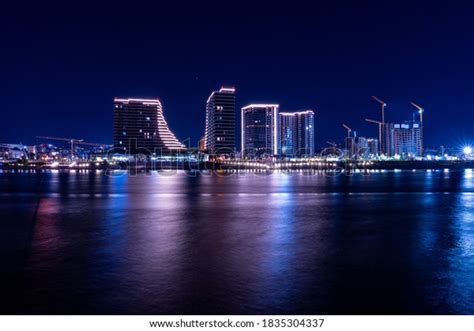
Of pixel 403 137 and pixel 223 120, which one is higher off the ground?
pixel 223 120

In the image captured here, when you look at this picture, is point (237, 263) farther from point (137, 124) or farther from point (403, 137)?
point (403, 137)

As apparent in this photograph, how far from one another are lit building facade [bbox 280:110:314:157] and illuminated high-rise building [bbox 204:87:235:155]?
47811 millimetres

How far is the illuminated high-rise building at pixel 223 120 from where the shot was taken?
144m

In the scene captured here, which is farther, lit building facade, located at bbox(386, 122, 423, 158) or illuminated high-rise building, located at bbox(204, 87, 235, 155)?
lit building facade, located at bbox(386, 122, 423, 158)

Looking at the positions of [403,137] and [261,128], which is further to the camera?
[403,137]

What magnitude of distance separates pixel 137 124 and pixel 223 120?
27790 millimetres

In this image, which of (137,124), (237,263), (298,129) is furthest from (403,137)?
(237,263)

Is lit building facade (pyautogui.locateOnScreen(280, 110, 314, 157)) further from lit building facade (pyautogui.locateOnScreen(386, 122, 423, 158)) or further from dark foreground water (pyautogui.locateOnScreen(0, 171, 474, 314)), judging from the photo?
dark foreground water (pyautogui.locateOnScreen(0, 171, 474, 314))

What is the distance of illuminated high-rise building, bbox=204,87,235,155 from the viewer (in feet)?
472

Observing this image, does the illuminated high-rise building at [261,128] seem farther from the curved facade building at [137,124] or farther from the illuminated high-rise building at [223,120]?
the curved facade building at [137,124]

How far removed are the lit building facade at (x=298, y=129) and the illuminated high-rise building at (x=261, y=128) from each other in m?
18.0

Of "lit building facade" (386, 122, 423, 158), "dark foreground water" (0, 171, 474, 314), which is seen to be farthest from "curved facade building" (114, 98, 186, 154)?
"dark foreground water" (0, 171, 474, 314)

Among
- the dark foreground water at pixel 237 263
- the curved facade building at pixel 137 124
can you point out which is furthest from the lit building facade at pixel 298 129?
the dark foreground water at pixel 237 263

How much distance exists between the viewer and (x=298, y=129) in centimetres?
19338
